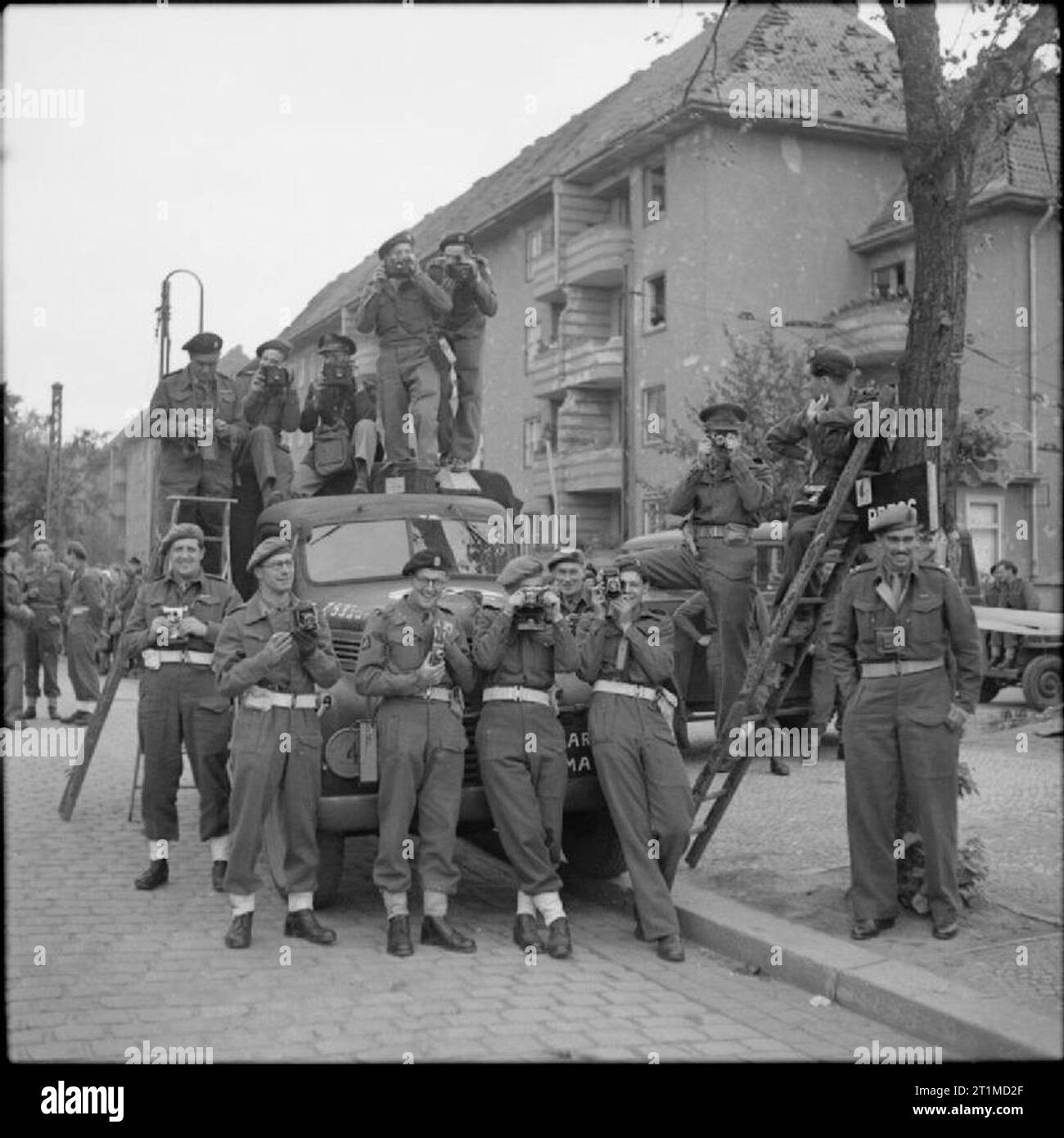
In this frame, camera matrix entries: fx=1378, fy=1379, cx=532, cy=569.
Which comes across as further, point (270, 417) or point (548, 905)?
point (270, 417)

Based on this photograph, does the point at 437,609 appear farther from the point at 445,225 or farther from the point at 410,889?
the point at 445,225

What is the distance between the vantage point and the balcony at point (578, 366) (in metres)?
32.5

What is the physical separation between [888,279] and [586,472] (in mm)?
7964

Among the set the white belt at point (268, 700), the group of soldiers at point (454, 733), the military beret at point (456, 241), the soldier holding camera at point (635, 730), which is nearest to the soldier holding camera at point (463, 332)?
the military beret at point (456, 241)

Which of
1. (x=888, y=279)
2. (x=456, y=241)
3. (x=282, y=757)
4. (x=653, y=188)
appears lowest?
(x=282, y=757)

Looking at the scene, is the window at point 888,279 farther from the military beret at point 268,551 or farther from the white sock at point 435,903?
the white sock at point 435,903

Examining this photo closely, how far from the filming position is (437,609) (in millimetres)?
7125

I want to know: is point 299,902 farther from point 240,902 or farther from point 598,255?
→ point 598,255

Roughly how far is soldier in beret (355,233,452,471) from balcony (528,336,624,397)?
21.6 metres

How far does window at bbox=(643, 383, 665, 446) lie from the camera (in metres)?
30.2

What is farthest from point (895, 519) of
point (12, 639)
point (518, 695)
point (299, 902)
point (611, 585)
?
point (12, 639)

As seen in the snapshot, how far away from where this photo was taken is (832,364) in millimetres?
7527

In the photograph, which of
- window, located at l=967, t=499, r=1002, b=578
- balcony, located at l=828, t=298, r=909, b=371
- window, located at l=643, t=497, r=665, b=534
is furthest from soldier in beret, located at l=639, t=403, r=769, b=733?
window, located at l=967, t=499, r=1002, b=578
